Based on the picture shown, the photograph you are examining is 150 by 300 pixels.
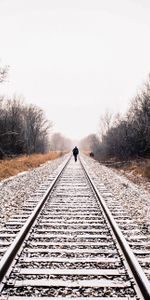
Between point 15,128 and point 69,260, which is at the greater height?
point 15,128

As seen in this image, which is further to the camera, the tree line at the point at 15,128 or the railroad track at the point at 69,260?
the tree line at the point at 15,128

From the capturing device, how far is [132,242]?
566cm

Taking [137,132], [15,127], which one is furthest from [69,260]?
[15,127]

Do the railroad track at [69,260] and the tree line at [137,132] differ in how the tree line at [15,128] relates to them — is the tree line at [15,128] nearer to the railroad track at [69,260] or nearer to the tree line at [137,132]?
the tree line at [137,132]

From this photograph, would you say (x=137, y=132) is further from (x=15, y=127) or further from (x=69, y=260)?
(x=69, y=260)

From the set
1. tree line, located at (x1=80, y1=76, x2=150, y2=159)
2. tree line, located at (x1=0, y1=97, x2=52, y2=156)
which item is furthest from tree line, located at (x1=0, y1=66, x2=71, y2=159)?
tree line, located at (x1=80, y1=76, x2=150, y2=159)

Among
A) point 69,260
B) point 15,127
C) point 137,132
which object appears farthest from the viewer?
point 15,127

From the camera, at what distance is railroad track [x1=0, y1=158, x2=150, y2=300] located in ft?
12.1

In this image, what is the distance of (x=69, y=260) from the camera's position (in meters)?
4.68

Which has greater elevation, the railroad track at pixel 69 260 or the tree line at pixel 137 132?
the tree line at pixel 137 132

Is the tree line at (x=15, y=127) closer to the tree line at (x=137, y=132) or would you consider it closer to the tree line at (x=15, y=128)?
the tree line at (x=15, y=128)

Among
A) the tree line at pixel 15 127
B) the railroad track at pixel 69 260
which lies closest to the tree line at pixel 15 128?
the tree line at pixel 15 127

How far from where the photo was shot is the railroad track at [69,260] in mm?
3696

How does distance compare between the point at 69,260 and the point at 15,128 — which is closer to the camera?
the point at 69,260
